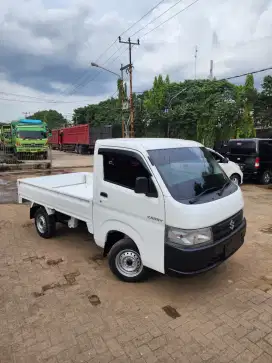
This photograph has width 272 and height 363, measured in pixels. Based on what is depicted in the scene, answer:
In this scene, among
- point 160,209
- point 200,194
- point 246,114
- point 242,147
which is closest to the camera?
point 160,209

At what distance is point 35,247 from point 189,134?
28.0 meters

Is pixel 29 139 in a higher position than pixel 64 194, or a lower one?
higher

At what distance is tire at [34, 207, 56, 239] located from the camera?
5590mm

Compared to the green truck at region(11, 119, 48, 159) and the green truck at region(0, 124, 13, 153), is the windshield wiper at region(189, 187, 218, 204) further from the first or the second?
the green truck at region(0, 124, 13, 153)

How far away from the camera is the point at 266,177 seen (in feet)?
38.6

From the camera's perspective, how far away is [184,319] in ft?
10.4

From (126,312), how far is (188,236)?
1.14 metres

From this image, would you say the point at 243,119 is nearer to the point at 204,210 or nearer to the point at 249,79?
the point at 249,79

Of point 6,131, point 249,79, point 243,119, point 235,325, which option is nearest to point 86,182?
point 235,325

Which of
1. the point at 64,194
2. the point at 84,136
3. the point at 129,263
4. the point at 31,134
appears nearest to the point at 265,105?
the point at 84,136

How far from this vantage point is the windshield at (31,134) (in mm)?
22000

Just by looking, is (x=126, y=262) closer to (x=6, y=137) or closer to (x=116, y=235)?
(x=116, y=235)

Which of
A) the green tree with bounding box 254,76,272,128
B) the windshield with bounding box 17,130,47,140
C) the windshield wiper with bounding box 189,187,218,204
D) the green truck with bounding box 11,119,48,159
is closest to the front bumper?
the windshield wiper with bounding box 189,187,218,204

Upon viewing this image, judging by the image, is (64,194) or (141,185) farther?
(64,194)
